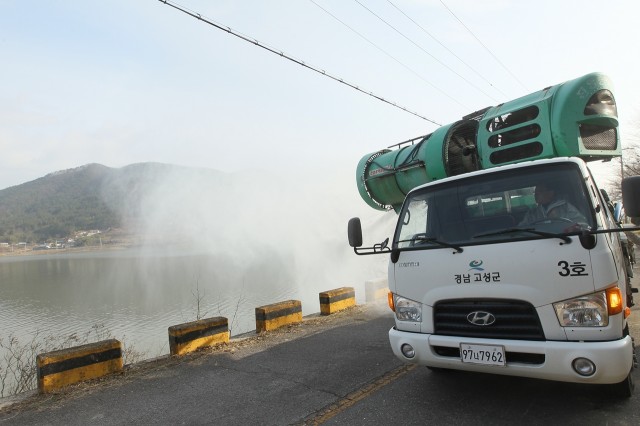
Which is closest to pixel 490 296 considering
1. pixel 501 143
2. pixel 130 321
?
pixel 501 143

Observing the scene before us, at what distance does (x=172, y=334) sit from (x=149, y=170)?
378ft

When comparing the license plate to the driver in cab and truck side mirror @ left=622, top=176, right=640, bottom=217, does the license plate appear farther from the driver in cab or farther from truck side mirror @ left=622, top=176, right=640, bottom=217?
truck side mirror @ left=622, top=176, right=640, bottom=217

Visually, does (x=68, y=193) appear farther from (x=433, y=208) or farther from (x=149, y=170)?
(x=433, y=208)

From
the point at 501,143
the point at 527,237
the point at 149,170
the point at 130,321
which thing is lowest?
the point at 130,321

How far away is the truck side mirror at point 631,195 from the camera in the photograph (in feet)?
9.52

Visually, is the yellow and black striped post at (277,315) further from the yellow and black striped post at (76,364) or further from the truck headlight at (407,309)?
the truck headlight at (407,309)

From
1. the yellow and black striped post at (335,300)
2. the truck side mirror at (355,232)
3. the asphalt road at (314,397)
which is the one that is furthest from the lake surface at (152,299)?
the truck side mirror at (355,232)

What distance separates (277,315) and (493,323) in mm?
4623

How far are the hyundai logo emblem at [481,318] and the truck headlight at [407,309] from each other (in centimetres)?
45

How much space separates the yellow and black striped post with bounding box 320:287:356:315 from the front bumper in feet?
16.2

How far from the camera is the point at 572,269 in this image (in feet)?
9.14

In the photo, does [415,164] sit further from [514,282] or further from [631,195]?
[514,282]

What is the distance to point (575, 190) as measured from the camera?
3215 millimetres

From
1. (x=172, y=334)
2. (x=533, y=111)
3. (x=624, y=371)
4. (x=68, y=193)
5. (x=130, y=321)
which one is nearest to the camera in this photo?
(x=624, y=371)
